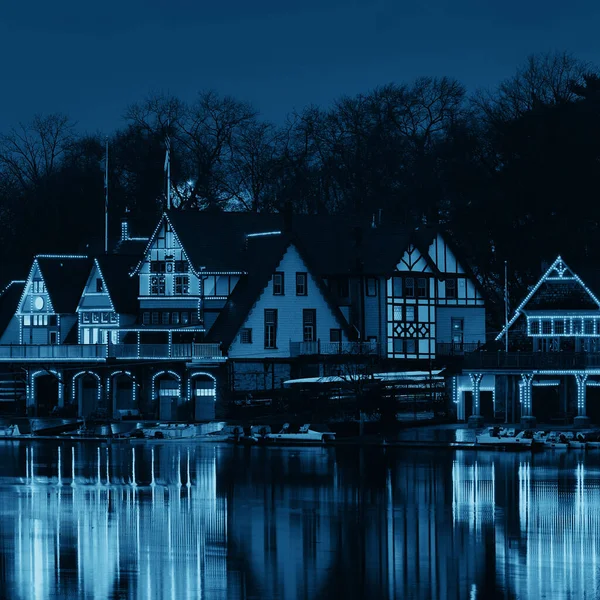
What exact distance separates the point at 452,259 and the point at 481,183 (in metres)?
7.14

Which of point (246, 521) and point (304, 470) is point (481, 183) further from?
point (246, 521)

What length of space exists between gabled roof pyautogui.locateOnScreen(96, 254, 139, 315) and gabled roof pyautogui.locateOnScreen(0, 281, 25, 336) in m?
10.1

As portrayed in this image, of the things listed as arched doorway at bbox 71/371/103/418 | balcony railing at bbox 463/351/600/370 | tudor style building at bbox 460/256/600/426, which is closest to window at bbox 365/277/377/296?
tudor style building at bbox 460/256/600/426

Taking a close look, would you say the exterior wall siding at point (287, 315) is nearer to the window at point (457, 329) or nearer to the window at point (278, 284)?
the window at point (278, 284)

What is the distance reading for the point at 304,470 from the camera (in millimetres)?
66562

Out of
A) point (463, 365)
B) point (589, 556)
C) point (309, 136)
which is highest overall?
point (309, 136)

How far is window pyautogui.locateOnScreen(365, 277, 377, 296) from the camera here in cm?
9769

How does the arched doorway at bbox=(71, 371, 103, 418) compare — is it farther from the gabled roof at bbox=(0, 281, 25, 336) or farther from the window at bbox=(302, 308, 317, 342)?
the gabled roof at bbox=(0, 281, 25, 336)

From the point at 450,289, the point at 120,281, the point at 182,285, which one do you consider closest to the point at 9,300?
the point at 120,281

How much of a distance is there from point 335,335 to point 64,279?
54.9 ft

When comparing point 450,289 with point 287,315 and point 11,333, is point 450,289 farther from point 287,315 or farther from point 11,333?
point 11,333

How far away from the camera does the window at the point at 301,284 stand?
9419 cm

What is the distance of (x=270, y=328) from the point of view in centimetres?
9312

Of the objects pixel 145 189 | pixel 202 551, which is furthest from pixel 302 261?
pixel 202 551
